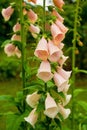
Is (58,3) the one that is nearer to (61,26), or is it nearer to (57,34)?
(61,26)

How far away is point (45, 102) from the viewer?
314 centimetres

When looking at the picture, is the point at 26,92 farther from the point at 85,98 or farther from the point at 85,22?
the point at 85,22

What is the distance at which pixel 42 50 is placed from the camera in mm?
2914

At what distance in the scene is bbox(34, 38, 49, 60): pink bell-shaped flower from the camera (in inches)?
115

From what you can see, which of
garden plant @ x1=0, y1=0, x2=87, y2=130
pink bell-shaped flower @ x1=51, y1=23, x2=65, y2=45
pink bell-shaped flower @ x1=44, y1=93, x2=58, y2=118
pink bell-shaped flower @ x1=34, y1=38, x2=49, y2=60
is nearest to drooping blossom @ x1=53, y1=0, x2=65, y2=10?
garden plant @ x1=0, y1=0, x2=87, y2=130

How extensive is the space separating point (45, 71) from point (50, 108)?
0.28 m

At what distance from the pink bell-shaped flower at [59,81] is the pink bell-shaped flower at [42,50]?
17 centimetres

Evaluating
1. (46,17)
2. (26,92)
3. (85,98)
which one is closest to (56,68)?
(46,17)

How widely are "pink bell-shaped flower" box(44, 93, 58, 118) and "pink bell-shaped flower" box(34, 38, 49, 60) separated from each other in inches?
12.4

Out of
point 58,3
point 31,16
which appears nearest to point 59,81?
point 58,3

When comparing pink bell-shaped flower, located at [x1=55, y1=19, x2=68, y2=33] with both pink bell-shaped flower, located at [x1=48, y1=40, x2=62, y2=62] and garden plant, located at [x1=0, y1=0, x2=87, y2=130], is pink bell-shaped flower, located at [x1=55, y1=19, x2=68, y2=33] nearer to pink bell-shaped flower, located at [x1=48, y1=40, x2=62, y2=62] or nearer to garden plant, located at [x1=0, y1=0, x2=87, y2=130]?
garden plant, located at [x1=0, y1=0, x2=87, y2=130]

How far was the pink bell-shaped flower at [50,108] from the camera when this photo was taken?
122 inches

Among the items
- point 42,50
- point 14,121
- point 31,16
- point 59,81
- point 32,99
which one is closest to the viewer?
point 42,50

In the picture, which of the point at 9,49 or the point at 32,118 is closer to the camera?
the point at 32,118
